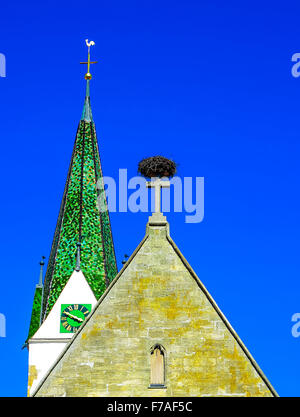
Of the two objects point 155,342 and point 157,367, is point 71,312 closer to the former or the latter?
point 155,342

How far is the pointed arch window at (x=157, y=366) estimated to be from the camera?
19.2 m

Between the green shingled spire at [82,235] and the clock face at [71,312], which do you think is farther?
the green shingled spire at [82,235]

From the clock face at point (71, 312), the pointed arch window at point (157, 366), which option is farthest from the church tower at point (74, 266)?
the pointed arch window at point (157, 366)

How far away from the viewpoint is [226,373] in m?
19.2

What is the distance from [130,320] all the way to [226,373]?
225cm

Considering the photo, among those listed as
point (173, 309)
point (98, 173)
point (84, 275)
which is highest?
point (98, 173)

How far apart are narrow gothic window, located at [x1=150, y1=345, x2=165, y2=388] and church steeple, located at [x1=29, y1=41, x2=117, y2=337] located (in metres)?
16.0

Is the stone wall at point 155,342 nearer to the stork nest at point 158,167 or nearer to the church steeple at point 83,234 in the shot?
the stork nest at point 158,167

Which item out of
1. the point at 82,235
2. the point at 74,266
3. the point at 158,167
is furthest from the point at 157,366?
the point at 82,235

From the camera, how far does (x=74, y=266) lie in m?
36.0

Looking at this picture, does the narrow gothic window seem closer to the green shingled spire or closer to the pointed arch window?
the pointed arch window
